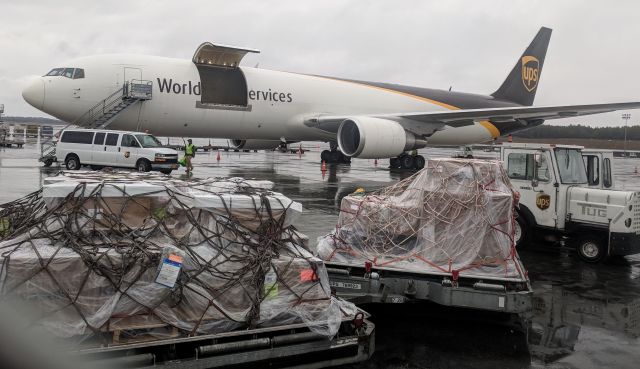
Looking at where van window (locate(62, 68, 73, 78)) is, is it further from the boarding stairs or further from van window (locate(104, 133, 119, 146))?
van window (locate(104, 133, 119, 146))

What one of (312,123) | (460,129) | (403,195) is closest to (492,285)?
(403,195)

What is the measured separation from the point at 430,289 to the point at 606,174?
6.12m

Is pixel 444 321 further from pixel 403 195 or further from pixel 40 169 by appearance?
pixel 40 169

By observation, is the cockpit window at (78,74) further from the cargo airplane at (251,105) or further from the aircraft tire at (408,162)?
the aircraft tire at (408,162)

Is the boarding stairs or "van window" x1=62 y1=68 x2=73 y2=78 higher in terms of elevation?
"van window" x1=62 y1=68 x2=73 y2=78

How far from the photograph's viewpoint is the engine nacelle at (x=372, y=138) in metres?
21.9

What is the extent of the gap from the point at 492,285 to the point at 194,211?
311cm

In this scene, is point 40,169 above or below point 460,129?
below

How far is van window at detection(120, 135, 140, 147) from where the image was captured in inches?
801

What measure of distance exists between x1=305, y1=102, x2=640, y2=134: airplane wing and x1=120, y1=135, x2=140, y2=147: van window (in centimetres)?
814

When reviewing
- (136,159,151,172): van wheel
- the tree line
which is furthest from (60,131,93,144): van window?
the tree line

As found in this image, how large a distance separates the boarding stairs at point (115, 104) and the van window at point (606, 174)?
15.9 meters

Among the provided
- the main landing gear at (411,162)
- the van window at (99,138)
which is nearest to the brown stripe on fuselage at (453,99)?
the main landing gear at (411,162)

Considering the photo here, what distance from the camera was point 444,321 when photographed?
639cm
